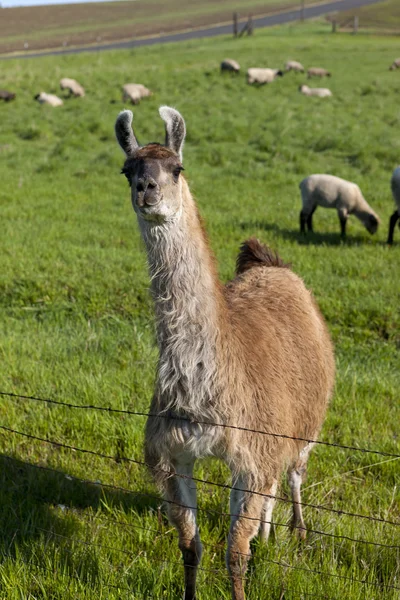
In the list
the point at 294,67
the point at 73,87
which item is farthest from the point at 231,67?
the point at 73,87

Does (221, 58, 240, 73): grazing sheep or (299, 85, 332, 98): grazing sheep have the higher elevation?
(221, 58, 240, 73): grazing sheep

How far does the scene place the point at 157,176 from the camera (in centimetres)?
269

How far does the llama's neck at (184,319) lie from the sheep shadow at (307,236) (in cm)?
672

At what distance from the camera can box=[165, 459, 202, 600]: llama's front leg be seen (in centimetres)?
309

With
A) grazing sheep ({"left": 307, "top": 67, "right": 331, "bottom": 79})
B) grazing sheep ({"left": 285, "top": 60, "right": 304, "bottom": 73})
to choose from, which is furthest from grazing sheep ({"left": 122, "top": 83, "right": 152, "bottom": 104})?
grazing sheep ({"left": 285, "top": 60, "right": 304, "bottom": 73})

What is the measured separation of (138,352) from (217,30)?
60084 mm

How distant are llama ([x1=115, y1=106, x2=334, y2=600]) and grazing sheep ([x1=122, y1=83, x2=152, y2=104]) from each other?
65.6ft

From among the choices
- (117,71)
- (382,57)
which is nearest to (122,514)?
(117,71)

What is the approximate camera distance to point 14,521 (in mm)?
3668

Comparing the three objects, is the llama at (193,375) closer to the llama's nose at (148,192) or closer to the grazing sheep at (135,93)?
the llama's nose at (148,192)

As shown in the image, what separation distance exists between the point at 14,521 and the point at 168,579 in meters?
1.00

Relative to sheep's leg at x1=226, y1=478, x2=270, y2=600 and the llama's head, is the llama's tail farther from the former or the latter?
sheep's leg at x1=226, y1=478, x2=270, y2=600

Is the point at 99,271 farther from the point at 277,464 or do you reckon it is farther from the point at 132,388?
the point at 277,464

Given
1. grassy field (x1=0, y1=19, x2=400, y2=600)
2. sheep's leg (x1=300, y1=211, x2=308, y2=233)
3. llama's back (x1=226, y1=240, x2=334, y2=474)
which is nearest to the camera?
llama's back (x1=226, y1=240, x2=334, y2=474)
